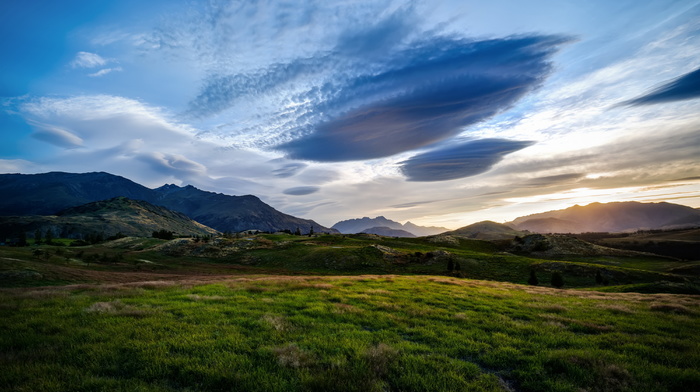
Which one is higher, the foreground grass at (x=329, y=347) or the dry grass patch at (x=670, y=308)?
the foreground grass at (x=329, y=347)

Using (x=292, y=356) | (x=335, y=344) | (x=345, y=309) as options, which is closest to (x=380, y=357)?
(x=335, y=344)

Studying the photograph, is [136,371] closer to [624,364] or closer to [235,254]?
[624,364]

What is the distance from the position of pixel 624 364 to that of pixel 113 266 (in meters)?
65.6

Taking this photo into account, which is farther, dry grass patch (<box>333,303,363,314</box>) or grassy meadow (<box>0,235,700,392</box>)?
dry grass patch (<box>333,303,363,314</box>)

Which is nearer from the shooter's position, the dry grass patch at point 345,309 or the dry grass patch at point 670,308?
the dry grass patch at point 345,309

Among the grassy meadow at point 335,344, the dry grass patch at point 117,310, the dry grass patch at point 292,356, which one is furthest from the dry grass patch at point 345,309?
the dry grass patch at point 117,310

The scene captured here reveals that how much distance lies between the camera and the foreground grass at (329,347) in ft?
22.2

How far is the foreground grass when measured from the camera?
6777 mm

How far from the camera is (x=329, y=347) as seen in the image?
8.81m

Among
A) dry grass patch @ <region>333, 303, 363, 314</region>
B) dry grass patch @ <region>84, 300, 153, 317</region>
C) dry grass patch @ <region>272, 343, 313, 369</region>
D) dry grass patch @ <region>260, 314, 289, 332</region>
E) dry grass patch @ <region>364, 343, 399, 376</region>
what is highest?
dry grass patch @ <region>84, 300, 153, 317</region>

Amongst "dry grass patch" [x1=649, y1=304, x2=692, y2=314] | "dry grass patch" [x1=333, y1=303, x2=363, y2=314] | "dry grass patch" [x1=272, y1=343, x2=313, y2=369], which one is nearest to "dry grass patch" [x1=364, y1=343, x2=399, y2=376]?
"dry grass patch" [x1=272, y1=343, x2=313, y2=369]

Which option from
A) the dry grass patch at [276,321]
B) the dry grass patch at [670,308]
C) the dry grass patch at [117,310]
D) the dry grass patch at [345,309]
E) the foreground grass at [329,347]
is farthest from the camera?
the dry grass patch at [670,308]

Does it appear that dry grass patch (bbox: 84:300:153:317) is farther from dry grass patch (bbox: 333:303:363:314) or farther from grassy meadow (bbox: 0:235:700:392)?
dry grass patch (bbox: 333:303:363:314)

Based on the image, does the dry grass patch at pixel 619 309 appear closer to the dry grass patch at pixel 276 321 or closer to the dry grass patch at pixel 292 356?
the dry grass patch at pixel 292 356
